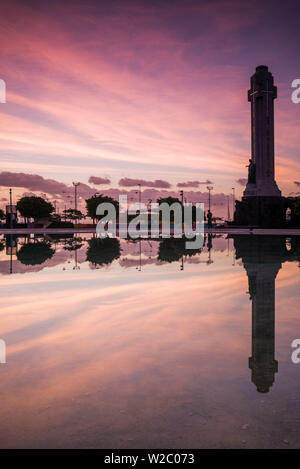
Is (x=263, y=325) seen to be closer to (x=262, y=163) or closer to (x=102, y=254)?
(x=102, y=254)

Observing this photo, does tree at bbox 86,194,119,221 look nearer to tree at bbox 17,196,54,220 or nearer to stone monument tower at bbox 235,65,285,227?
tree at bbox 17,196,54,220

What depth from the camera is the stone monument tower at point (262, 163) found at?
179ft

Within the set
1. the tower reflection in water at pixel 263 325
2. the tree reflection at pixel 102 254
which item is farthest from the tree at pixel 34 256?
Answer: the tower reflection in water at pixel 263 325

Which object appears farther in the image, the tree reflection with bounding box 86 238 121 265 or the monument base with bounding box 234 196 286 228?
the monument base with bounding box 234 196 286 228

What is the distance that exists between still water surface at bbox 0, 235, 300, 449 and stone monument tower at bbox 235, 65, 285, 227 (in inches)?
1821

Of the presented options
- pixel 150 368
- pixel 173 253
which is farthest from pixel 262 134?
pixel 150 368

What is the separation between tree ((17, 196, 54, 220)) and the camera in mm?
97000

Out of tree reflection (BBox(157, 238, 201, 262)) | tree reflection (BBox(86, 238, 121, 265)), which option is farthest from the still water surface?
tree reflection (BBox(157, 238, 201, 262))

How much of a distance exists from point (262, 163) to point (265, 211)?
7.21 m

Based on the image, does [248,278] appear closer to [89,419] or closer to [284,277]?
[284,277]

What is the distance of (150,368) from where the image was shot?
5.08 m
